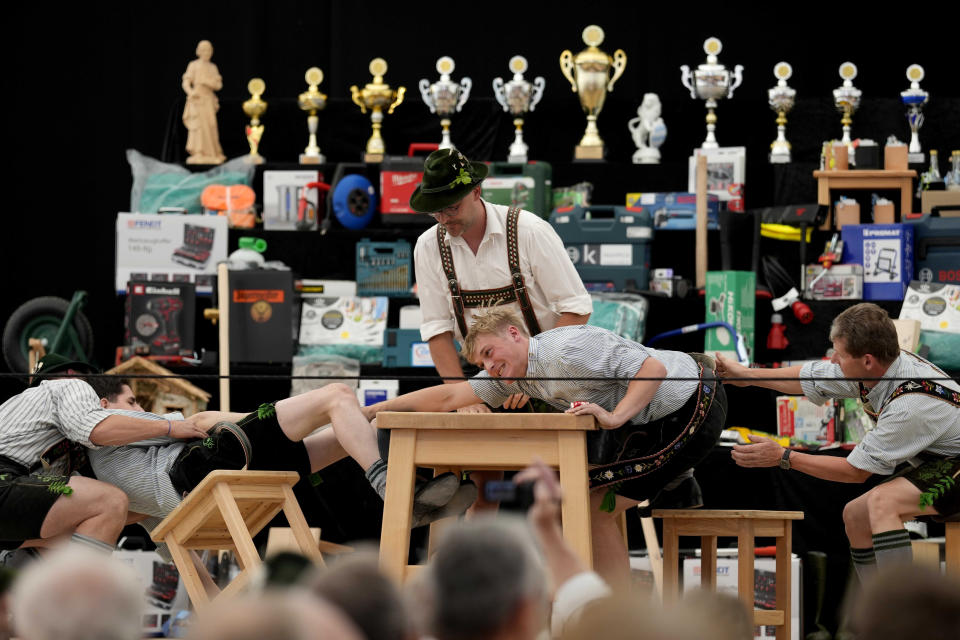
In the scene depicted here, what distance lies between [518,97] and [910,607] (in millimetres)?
5550

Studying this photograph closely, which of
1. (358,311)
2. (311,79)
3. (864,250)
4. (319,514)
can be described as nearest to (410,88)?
(311,79)

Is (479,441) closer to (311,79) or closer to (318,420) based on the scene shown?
(318,420)

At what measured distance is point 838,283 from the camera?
618 centimetres

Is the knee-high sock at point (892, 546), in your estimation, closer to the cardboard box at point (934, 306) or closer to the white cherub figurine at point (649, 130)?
the cardboard box at point (934, 306)

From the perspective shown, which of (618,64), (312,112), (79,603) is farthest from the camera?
(618,64)

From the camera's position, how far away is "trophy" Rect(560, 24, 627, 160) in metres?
6.86

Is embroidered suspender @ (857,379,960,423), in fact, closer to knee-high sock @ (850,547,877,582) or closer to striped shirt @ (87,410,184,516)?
knee-high sock @ (850,547,877,582)

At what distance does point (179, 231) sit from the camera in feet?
21.4

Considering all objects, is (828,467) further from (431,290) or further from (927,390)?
(431,290)

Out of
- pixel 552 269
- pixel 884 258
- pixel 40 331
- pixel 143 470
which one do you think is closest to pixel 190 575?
pixel 143 470

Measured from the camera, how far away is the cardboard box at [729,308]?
596cm

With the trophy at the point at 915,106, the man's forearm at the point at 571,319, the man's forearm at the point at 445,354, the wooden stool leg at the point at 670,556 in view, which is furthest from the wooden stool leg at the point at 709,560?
the trophy at the point at 915,106

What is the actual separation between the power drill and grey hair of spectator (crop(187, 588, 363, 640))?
4993 mm

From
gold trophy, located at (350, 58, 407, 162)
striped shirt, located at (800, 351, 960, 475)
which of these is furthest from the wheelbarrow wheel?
striped shirt, located at (800, 351, 960, 475)
